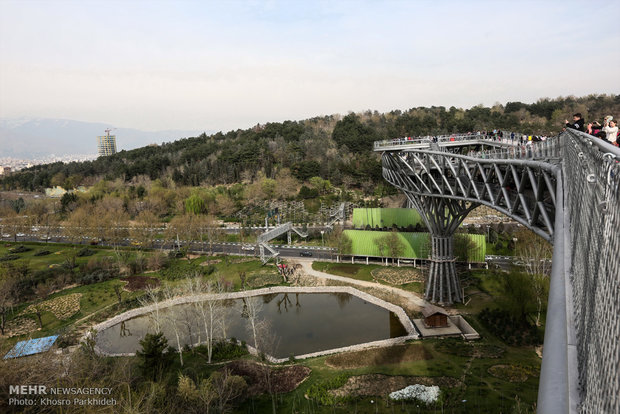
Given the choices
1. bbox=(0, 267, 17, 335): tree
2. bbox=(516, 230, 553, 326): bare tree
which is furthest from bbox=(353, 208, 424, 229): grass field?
bbox=(0, 267, 17, 335): tree

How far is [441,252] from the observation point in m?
29.3

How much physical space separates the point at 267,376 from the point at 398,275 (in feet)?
63.5

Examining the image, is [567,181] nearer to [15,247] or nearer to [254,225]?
[254,225]

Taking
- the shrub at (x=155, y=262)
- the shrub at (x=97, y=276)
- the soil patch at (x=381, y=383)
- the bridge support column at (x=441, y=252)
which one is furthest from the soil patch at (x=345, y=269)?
the shrub at (x=97, y=276)

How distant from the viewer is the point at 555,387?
10.1ft

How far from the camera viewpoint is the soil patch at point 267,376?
19906mm

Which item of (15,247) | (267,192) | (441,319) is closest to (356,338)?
(441,319)

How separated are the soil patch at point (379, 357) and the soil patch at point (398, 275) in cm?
1151

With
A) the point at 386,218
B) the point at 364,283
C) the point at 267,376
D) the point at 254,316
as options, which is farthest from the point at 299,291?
the point at 386,218

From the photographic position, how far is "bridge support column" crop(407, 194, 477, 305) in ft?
93.5

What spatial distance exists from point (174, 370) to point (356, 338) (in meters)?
12.2

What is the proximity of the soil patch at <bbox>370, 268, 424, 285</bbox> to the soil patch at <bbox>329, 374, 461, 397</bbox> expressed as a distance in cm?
1488

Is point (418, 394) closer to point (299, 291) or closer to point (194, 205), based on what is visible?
point (299, 291)

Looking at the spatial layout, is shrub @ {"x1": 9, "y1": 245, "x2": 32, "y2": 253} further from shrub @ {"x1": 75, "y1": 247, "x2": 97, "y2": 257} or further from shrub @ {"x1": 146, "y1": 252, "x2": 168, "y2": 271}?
shrub @ {"x1": 146, "y1": 252, "x2": 168, "y2": 271}
